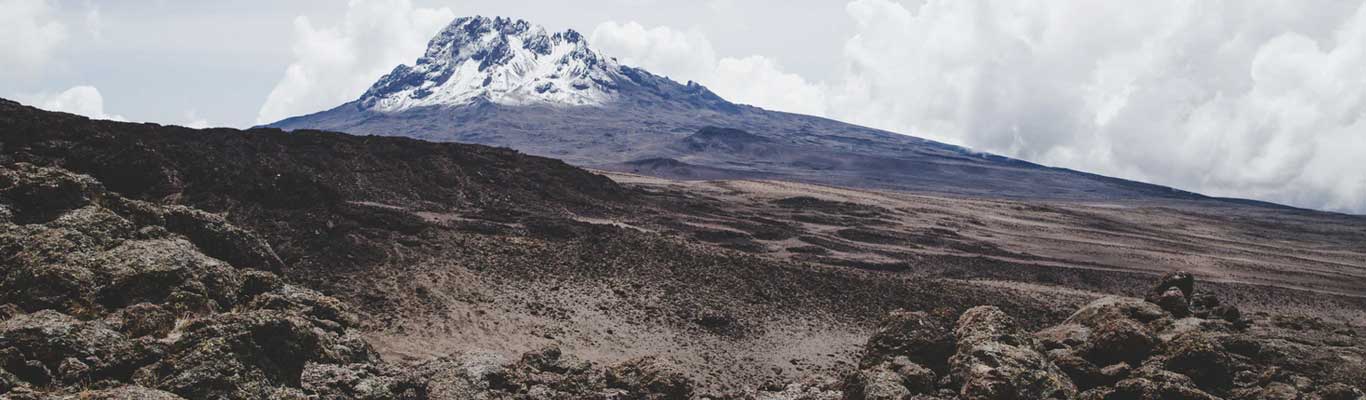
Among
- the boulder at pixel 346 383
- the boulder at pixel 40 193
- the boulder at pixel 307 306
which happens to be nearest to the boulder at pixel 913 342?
the boulder at pixel 346 383

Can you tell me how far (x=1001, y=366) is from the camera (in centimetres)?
954

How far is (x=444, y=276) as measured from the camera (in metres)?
19.7

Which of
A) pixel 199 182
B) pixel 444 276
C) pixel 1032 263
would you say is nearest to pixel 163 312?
pixel 444 276

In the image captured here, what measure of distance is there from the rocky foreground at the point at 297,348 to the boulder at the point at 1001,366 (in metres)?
0.03

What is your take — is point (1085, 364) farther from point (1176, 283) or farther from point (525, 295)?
point (525, 295)

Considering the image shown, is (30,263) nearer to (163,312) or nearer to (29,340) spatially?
(163,312)

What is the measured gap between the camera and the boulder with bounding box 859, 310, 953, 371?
10867mm

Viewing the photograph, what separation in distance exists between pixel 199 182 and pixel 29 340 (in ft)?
57.0

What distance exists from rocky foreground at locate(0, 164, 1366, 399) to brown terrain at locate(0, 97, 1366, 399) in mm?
36

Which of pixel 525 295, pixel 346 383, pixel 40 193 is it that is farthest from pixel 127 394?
pixel 525 295

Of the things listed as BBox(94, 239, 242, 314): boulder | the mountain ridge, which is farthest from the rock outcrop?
the mountain ridge

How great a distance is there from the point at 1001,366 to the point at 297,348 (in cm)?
830

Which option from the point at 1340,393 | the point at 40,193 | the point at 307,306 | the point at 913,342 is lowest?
the point at 307,306

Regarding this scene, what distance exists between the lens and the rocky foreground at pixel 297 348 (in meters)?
7.07
